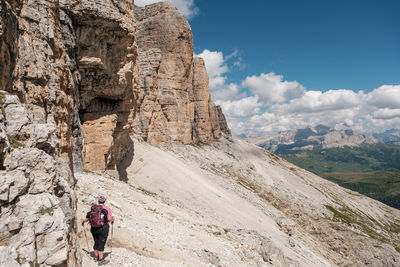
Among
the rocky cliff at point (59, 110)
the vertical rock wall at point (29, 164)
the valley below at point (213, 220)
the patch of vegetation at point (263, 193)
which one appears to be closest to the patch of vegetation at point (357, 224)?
the valley below at point (213, 220)

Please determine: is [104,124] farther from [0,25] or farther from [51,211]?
[51,211]

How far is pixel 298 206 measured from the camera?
194 feet

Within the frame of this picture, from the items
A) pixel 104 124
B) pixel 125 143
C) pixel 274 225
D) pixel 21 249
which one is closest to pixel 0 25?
pixel 21 249

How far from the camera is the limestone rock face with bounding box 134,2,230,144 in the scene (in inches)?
2328

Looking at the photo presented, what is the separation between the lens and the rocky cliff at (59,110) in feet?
21.1

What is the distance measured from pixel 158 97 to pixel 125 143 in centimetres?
2818

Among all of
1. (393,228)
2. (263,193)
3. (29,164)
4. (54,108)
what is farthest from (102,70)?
(393,228)

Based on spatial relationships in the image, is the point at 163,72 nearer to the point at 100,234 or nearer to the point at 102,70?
the point at 102,70

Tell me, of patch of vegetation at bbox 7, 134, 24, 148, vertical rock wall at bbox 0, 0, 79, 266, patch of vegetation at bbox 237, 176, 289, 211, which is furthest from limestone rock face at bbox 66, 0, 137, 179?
patch of vegetation at bbox 237, 176, 289, 211

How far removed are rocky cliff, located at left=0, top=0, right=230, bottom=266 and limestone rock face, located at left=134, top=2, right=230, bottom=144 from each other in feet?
1.72

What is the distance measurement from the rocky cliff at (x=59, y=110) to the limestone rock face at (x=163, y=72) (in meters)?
0.52

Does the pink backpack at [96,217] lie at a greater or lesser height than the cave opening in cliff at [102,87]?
lesser

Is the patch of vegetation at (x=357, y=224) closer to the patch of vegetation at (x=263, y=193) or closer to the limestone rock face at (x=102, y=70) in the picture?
the patch of vegetation at (x=263, y=193)

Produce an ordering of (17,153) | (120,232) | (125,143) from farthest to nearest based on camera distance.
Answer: (125,143) → (120,232) → (17,153)
